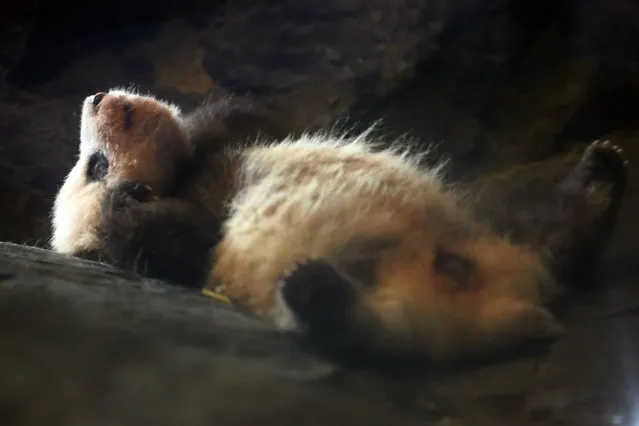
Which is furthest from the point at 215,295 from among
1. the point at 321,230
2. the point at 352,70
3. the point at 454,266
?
the point at 352,70

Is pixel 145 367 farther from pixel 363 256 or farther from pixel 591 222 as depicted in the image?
pixel 591 222

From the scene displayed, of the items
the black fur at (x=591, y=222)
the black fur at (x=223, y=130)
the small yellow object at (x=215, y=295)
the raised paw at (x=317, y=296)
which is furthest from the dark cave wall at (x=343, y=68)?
the raised paw at (x=317, y=296)

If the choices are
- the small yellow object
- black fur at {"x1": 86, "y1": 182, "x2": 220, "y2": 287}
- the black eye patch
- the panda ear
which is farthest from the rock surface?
the small yellow object

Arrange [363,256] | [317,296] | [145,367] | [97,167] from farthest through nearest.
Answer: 1. [97,167]
2. [363,256]
3. [317,296]
4. [145,367]

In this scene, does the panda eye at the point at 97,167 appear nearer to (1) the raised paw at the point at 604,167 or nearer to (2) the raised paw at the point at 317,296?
(2) the raised paw at the point at 317,296

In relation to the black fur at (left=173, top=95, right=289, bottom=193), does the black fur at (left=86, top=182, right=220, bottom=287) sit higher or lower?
lower

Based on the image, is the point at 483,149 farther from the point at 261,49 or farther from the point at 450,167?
the point at 261,49

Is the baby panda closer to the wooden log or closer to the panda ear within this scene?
the panda ear
